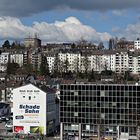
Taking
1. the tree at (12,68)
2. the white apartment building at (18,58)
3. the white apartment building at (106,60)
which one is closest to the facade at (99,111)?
the tree at (12,68)

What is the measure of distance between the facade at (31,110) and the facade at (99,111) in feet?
14.6

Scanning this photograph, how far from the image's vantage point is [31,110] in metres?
59.8

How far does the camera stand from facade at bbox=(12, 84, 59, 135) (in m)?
59.5

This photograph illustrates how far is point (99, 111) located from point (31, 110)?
9.86 metres

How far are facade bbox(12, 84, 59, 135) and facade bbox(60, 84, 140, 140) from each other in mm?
4450

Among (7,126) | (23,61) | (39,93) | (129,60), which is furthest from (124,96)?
(23,61)

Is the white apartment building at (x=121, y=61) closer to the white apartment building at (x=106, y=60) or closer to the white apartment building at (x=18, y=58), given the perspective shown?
the white apartment building at (x=106, y=60)

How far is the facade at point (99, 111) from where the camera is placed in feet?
175

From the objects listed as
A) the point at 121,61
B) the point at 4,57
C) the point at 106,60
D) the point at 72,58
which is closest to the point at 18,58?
the point at 4,57

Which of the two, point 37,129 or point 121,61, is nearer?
point 37,129

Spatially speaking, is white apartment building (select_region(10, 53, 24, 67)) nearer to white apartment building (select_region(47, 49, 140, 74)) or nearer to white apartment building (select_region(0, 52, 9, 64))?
white apartment building (select_region(0, 52, 9, 64))

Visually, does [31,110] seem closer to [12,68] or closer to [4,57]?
[12,68]

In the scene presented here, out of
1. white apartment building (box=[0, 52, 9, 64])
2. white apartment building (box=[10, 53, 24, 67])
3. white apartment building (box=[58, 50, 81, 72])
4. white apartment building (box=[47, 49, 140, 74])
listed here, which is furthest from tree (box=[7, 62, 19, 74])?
white apartment building (box=[0, 52, 9, 64])

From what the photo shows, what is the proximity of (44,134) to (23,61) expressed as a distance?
104 meters
